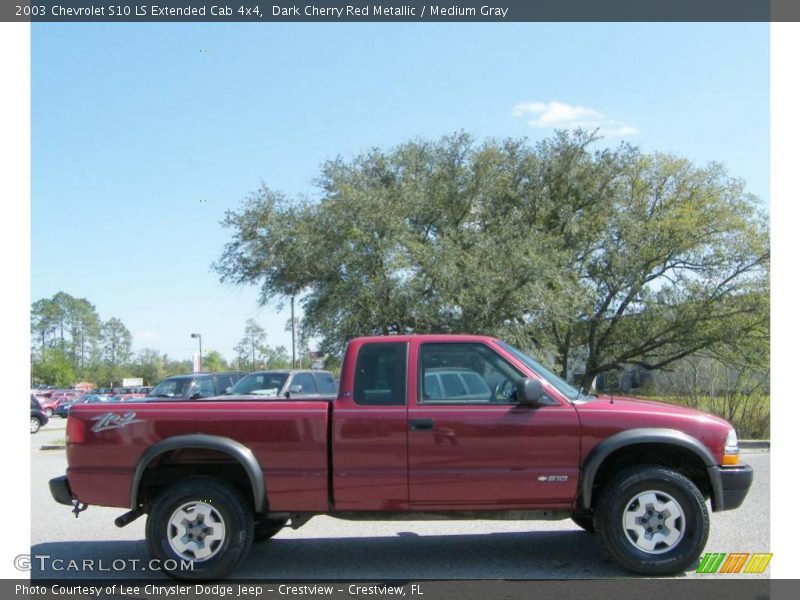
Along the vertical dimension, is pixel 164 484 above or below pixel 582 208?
below

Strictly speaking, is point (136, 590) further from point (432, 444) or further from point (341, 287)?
point (341, 287)

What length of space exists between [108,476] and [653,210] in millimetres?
23522

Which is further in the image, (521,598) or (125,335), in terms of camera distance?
(125,335)

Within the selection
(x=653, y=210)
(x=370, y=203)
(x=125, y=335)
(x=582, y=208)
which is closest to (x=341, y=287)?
(x=370, y=203)

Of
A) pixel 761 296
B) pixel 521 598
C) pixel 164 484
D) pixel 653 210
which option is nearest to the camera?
pixel 521 598

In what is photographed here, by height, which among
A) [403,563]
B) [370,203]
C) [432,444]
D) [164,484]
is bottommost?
[403,563]

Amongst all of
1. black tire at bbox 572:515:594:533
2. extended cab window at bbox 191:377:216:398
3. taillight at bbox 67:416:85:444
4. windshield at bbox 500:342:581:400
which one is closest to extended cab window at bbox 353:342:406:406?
windshield at bbox 500:342:581:400

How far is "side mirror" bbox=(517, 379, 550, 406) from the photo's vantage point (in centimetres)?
602

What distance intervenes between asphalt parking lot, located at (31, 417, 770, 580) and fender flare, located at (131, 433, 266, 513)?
778 mm

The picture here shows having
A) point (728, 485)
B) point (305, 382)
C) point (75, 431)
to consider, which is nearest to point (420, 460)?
point (728, 485)

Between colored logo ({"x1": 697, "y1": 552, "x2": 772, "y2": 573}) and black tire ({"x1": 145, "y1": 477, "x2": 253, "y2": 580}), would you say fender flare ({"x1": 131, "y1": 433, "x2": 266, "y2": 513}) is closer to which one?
black tire ({"x1": 145, "y1": 477, "x2": 253, "y2": 580})

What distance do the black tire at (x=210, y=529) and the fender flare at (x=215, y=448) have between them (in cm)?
19

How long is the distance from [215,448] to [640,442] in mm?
3498

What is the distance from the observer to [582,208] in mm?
26625
